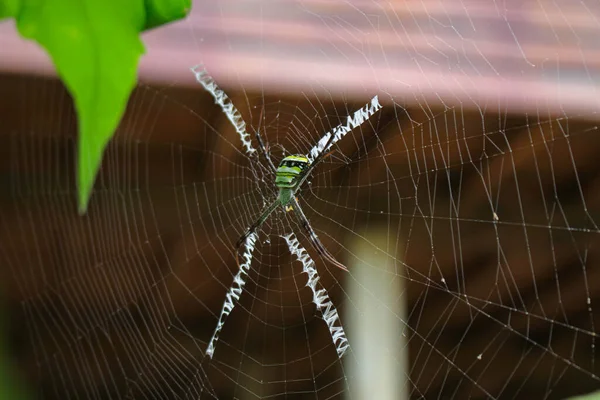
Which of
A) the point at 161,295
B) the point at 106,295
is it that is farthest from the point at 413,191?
the point at 106,295

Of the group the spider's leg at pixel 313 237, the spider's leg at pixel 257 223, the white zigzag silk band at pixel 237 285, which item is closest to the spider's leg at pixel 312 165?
the spider's leg at pixel 313 237

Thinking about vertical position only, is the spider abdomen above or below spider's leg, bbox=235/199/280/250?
above

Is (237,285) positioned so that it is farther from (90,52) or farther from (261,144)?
(90,52)

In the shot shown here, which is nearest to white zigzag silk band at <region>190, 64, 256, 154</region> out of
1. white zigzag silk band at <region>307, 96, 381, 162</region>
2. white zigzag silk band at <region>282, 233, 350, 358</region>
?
white zigzag silk band at <region>307, 96, 381, 162</region>

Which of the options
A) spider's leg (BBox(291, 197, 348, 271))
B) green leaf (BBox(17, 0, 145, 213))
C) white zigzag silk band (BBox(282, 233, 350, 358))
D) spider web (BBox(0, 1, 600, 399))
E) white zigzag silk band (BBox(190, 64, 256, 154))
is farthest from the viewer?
white zigzag silk band (BBox(282, 233, 350, 358))

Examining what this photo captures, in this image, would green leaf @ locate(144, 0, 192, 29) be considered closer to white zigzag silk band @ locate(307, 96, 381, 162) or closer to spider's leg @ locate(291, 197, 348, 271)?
white zigzag silk band @ locate(307, 96, 381, 162)

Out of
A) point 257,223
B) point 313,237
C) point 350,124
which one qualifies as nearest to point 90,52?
point 350,124

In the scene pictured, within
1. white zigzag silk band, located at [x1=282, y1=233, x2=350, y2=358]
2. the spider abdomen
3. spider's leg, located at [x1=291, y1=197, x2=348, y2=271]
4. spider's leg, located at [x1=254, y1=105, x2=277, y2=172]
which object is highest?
spider's leg, located at [x1=254, y1=105, x2=277, y2=172]
